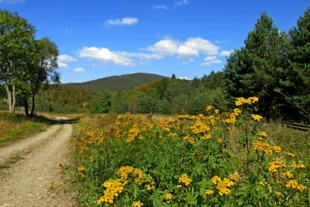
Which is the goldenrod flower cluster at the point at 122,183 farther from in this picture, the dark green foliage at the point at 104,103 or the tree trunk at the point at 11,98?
the dark green foliage at the point at 104,103

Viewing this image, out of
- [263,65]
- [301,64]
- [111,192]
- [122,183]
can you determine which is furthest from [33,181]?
[263,65]

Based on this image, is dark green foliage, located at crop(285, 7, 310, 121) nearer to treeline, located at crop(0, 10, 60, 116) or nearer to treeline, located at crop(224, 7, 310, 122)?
treeline, located at crop(224, 7, 310, 122)

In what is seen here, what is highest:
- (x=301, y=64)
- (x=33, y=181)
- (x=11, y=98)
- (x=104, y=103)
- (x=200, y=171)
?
(x=301, y=64)

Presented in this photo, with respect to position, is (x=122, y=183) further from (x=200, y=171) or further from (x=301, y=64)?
(x=301, y=64)

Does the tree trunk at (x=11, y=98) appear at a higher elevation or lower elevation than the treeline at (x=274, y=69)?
lower

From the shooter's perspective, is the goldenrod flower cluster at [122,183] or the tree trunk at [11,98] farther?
the tree trunk at [11,98]

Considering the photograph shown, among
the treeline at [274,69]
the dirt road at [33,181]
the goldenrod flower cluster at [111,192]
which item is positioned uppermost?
the treeline at [274,69]

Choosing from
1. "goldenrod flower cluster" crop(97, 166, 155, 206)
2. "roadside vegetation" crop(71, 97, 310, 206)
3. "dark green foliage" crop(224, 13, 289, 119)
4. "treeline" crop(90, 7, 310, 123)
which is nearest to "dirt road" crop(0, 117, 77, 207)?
"roadside vegetation" crop(71, 97, 310, 206)

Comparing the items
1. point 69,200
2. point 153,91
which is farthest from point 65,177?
point 153,91

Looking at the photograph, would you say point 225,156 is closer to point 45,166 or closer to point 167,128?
point 167,128

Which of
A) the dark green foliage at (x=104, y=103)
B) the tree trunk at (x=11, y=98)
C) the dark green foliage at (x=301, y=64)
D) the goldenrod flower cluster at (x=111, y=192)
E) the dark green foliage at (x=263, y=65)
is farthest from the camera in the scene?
the dark green foliage at (x=104, y=103)

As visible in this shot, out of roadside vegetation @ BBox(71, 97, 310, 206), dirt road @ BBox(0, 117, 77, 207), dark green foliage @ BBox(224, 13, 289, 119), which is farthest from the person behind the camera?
dark green foliage @ BBox(224, 13, 289, 119)

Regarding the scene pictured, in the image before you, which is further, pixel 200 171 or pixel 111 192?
pixel 200 171

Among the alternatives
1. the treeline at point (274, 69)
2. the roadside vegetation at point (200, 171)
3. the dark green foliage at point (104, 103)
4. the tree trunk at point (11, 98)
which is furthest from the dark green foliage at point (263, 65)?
the dark green foliage at point (104, 103)
